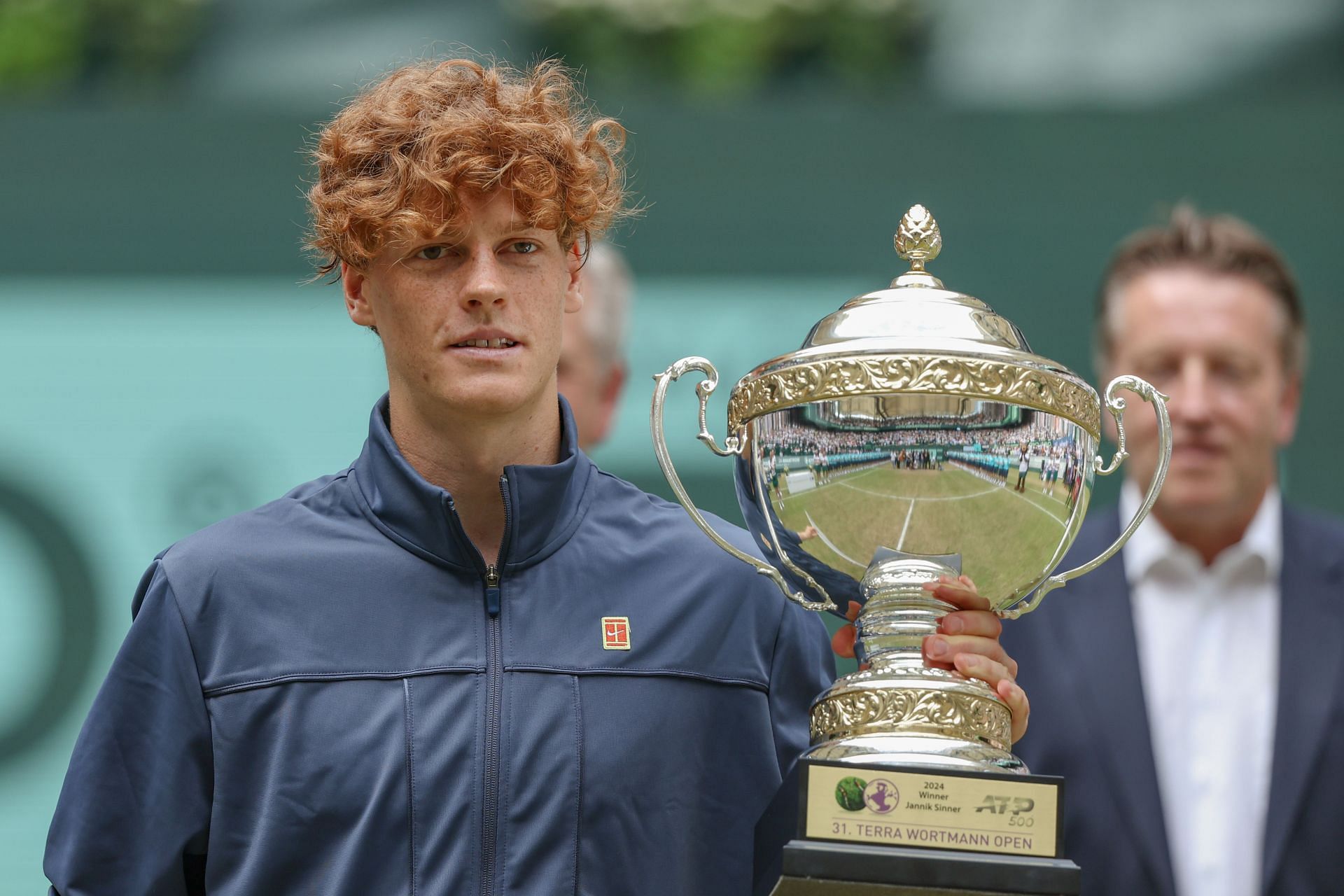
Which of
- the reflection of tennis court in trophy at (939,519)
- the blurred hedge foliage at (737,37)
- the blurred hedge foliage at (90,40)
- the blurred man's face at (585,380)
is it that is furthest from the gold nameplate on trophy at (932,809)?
the blurred hedge foliage at (90,40)

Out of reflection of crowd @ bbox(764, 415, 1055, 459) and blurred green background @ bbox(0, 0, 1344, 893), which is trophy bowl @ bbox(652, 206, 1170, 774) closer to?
reflection of crowd @ bbox(764, 415, 1055, 459)

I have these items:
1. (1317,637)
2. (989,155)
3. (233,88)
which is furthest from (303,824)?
(233,88)

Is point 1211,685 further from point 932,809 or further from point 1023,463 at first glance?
point 932,809

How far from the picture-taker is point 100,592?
3814 millimetres

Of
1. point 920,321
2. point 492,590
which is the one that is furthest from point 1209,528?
point 492,590

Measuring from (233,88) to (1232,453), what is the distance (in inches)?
142

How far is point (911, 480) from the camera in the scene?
1.89m

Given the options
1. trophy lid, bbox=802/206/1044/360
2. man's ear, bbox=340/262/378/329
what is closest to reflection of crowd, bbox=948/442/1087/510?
trophy lid, bbox=802/206/1044/360

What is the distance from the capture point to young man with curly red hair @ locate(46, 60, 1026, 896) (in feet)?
5.99

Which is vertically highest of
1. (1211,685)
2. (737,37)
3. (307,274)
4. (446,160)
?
(737,37)

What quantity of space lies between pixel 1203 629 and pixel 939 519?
1258 millimetres

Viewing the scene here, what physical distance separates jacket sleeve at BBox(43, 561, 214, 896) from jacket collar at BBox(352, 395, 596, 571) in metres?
Result: 0.25

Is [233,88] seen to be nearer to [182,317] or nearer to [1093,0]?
[182,317]

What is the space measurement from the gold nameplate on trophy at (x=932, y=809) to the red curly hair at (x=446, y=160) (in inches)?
26.7
